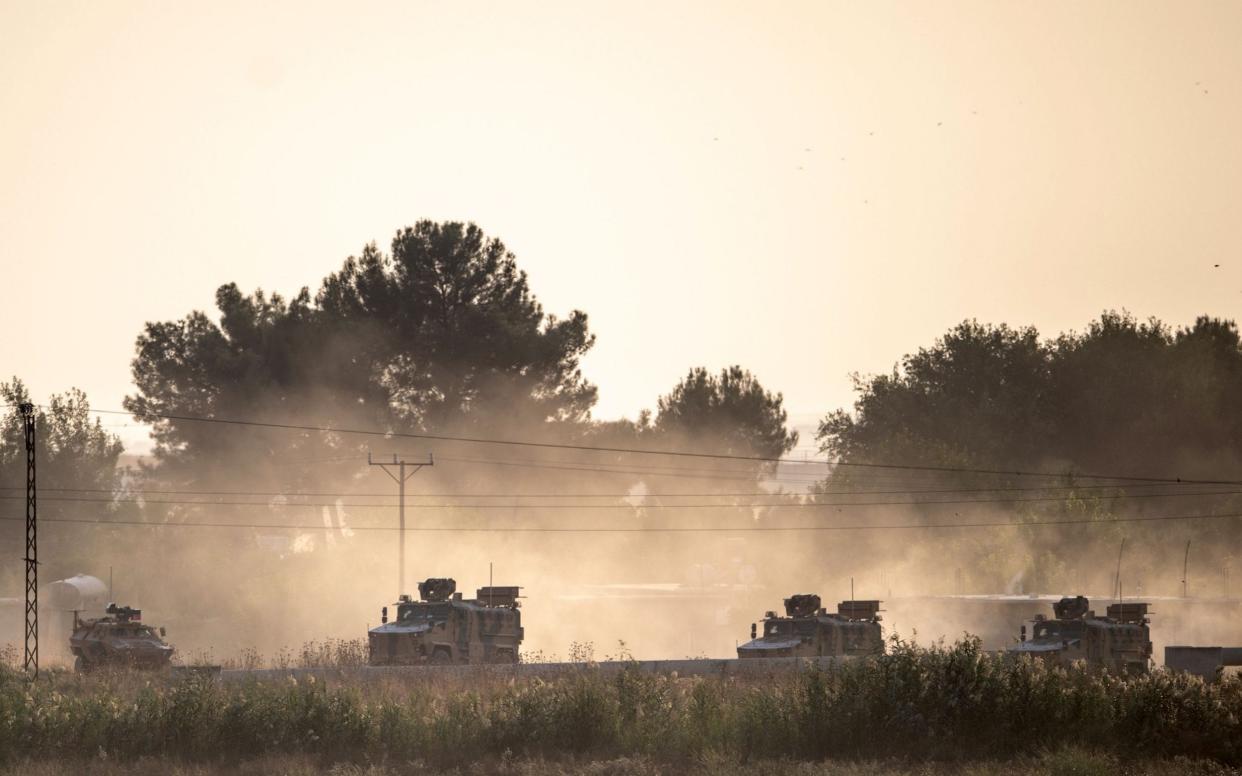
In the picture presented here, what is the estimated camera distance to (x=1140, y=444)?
108250 millimetres

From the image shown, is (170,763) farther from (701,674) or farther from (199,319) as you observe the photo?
(199,319)

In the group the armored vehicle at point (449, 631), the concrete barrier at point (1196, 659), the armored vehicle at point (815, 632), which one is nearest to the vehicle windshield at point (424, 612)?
the armored vehicle at point (449, 631)

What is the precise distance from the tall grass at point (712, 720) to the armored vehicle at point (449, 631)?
695 inches

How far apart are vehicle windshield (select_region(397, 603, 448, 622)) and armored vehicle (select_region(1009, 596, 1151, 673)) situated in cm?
1903

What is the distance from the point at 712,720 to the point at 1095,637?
73.6ft

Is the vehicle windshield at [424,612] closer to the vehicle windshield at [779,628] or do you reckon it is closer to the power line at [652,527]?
the vehicle windshield at [779,628]

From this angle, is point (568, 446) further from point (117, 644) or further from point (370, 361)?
point (117, 644)

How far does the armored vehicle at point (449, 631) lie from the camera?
54.6m

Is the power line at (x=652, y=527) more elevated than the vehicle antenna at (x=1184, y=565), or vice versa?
the power line at (x=652, y=527)

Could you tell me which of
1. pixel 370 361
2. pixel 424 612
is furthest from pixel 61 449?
pixel 424 612

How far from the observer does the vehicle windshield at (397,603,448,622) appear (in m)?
56.2

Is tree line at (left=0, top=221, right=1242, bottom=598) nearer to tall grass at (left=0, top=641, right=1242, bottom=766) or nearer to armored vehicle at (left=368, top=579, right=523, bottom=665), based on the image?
armored vehicle at (left=368, top=579, right=523, bottom=665)

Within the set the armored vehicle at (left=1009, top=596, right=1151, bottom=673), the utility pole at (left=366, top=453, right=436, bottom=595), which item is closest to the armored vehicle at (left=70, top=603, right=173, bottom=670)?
the utility pole at (left=366, top=453, right=436, bottom=595)

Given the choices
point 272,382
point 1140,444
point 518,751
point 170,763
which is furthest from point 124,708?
point 1140,444
